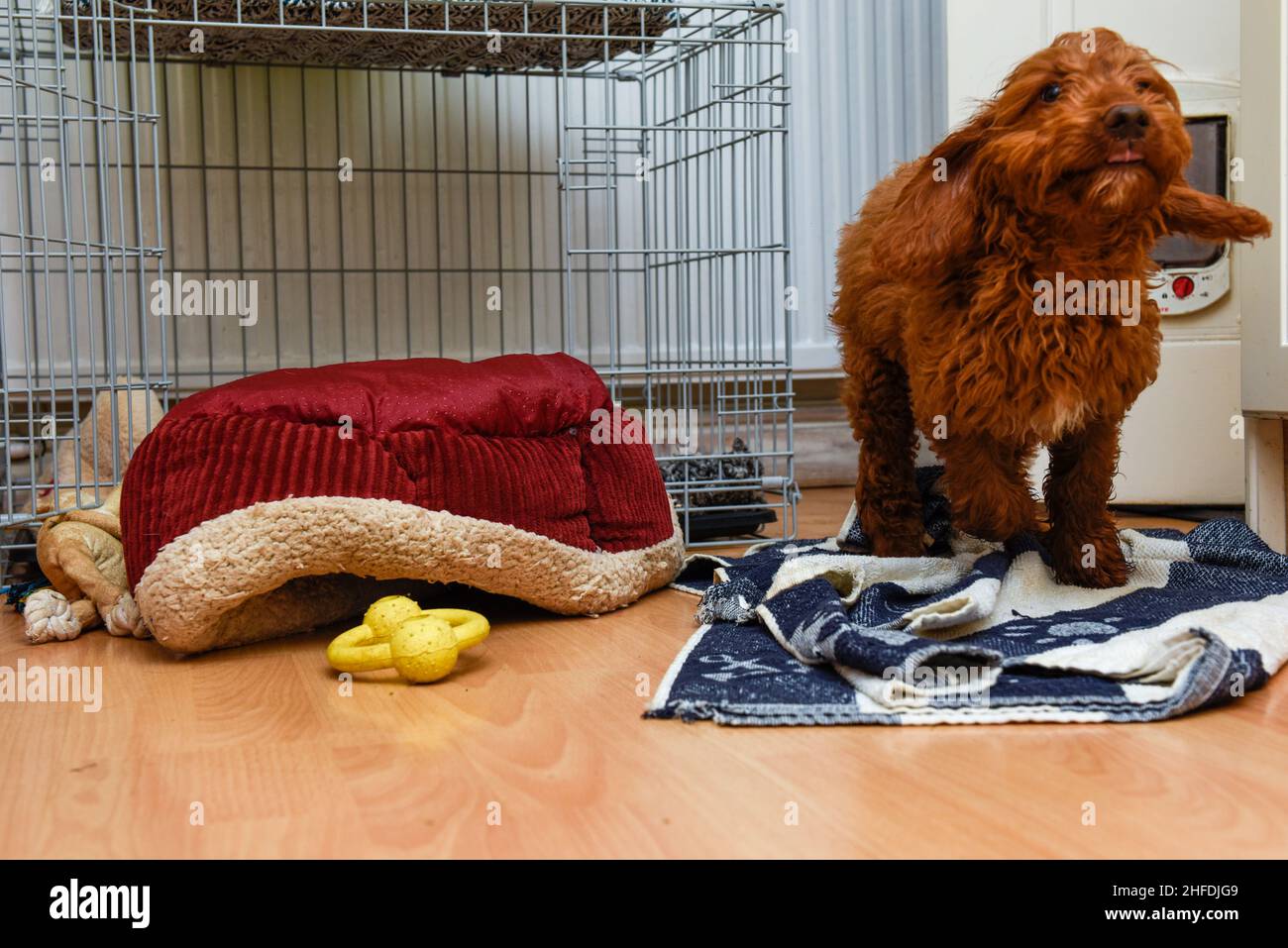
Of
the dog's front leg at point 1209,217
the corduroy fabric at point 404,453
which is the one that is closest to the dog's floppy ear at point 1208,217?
the dog's front leg at point 1209,217

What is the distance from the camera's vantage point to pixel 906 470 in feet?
6.16

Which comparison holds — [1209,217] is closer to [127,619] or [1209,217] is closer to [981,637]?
[981,637]

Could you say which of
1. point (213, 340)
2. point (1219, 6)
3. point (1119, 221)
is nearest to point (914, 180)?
point (1119, 221)

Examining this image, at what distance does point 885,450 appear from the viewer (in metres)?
1.86

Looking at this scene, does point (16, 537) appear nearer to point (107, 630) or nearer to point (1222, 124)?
point (107, 630)

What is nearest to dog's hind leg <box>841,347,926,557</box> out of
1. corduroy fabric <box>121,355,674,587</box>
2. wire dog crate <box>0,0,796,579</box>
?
corduroy fabric <box>121,355,674,587</box>

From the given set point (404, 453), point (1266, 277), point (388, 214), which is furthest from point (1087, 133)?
point (388, 214)

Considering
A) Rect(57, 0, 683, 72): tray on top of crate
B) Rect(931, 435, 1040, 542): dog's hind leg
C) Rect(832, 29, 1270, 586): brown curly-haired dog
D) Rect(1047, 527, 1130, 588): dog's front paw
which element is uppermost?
Rect(57, 0, 683, 72): tray on top of crate

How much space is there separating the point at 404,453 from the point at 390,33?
3.07ft

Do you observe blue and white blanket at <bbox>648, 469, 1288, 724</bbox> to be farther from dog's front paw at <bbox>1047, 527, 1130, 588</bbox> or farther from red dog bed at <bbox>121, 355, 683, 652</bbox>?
red dog bed at <bbox>121, 355, 683, 652</bbox>

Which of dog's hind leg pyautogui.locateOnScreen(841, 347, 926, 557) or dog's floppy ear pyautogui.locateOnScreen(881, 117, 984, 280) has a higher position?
dog's floppy ear pyautogui.locateOnScreen(881, 117, 984, 280)

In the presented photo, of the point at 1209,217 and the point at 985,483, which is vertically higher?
the point at 1209,217

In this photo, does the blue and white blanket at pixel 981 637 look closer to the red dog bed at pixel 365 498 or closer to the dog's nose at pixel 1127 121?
the red dog bed at pixel 365 498

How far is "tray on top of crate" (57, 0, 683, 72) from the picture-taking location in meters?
2.09
